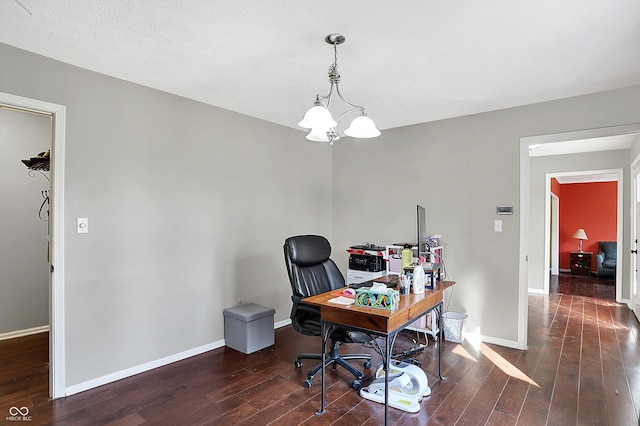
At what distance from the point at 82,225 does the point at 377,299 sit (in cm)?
228

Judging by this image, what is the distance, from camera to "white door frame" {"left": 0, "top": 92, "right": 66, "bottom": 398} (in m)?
2.50

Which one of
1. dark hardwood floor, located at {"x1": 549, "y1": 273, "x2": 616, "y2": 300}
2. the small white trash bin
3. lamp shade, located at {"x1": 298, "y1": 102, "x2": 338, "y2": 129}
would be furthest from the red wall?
lamp shade, located at {"x1": 298, "y1": 102, "x2": 338, "y2": 129}

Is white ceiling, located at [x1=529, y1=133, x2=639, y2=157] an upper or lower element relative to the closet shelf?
upper

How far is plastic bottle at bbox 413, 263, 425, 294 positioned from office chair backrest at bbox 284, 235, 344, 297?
2.79ft

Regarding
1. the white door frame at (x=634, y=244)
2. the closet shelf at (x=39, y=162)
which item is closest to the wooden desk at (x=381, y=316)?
the closet shelf at (x=39, y=162)

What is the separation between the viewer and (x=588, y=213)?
823cm

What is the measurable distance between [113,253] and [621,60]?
4.11 meters

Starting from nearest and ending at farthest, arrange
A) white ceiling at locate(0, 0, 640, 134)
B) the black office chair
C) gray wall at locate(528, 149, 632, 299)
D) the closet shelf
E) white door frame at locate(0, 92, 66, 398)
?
1. white ceiling at locate(0, 0, 640, 134)
2. white door frame at locate(0, 92, 66, 398)
3. the black office chair
4. the closet shelf
5. gray wall at locate(528, 149, 632, 299)

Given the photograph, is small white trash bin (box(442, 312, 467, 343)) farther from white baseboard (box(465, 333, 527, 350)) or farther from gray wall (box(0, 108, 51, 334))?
gray wall (box(0, 108, 51, 334))

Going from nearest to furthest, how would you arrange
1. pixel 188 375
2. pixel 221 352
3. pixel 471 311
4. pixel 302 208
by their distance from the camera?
pixel 188 375
pixel 221 352
pixel 471 311
pixel 302 208

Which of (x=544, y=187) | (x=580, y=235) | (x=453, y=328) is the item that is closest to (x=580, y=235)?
(x=580, y=235)

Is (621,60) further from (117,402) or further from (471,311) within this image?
(117,402)

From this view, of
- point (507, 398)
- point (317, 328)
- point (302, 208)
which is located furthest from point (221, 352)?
point (507, 398)

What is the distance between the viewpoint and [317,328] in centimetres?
271
